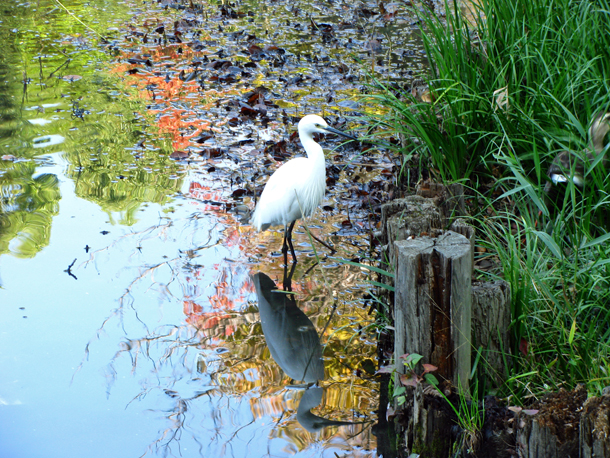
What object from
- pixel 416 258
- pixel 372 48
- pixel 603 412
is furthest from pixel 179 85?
pixel 603 412

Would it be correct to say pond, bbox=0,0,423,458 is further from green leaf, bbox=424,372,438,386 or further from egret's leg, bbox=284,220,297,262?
green leaf, bbox=424,372,438,386

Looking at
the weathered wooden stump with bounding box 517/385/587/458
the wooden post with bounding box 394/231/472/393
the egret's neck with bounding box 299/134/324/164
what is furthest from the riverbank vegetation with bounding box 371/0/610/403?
the egret's neck with bounding box 299/134/324/164

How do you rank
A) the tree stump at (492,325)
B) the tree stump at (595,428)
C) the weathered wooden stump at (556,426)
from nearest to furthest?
the tree stump at (595,428), the weathered wooden stump at (556,426), the tree stump at (492,325)

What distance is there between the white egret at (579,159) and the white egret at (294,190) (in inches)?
59.5

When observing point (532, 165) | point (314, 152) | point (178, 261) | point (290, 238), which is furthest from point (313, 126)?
point (532, 165)

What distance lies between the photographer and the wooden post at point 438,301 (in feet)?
7.90

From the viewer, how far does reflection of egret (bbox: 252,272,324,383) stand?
3.41 meters

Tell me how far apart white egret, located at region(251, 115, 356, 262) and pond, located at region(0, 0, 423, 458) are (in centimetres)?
19

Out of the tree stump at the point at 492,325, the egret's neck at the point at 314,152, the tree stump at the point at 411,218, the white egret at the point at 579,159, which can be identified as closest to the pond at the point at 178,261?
the egret's neck at the point at 314,152

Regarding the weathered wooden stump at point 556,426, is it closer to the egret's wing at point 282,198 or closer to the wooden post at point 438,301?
the wooden post at point 438,301

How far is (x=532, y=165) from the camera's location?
388 centimetres

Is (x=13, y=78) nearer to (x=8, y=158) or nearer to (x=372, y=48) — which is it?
(x=8, y=158)

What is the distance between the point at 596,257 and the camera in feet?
9.52

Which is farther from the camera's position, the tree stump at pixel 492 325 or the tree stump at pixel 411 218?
the tree stump at pixel 411 218
